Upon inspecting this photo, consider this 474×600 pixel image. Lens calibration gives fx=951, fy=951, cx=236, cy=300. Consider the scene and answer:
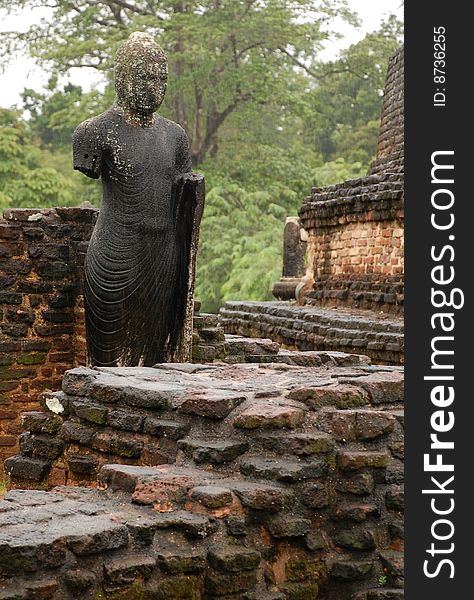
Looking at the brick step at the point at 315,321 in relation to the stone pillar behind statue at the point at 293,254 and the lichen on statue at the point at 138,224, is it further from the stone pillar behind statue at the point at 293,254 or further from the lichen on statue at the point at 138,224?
the lichen on statue at the point at 138,224

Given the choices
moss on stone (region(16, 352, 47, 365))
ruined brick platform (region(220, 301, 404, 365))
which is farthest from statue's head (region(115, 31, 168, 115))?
ruined brick platform (region(220, 301, 404, 365))

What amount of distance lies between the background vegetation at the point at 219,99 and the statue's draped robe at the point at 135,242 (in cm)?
1479

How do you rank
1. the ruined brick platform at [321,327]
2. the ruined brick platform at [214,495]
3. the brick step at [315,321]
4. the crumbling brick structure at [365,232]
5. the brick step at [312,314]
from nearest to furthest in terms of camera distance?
the ruined brick platform at [214,495], the ruined brick platform at [321,327], the brick step at [315,321], the brick step at [312,314], the crumbling brick structure at [365,232]

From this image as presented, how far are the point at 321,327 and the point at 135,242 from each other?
5390 mm

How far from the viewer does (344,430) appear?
389cm

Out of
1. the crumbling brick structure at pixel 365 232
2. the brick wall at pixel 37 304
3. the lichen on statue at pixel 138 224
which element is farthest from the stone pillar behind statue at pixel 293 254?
the lichen on statue at pixel 138 224

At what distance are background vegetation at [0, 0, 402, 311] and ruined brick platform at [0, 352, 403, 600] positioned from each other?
1657cm

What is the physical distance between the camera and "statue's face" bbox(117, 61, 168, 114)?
5.91 metres

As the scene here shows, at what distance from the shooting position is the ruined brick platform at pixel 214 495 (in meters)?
3.16

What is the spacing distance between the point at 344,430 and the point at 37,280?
3978 millimetres

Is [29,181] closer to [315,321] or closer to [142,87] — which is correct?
[315,321]

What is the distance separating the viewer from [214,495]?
348 cm

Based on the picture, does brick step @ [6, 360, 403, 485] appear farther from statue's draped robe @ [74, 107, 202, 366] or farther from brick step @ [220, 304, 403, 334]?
brick step @ [220, 304, 403, 334]

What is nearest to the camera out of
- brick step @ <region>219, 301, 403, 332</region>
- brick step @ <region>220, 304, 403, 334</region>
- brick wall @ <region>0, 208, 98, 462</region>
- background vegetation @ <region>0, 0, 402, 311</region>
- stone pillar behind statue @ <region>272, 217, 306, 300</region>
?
brick wall @ <region>0, 208, 98, 462</region>
